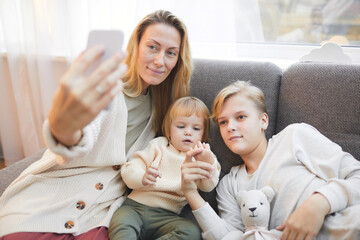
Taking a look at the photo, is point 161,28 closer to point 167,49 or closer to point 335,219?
point 167,49

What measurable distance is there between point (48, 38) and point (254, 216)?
1731 millimetres

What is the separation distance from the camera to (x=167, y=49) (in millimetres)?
1344

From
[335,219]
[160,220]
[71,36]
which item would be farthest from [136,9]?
[335,219]

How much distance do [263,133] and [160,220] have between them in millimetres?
547

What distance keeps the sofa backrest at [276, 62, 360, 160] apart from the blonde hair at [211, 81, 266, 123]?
0.13 meters

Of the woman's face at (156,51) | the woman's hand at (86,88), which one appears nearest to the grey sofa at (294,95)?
the woman's face at (156,51)

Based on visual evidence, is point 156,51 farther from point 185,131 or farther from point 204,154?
point 204,154

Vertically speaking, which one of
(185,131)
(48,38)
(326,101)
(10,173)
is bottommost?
(10,173)

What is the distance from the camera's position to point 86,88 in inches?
26.7

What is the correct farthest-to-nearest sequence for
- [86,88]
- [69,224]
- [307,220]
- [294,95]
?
[294,95] < [69,224] < [307,220] < [86,88]

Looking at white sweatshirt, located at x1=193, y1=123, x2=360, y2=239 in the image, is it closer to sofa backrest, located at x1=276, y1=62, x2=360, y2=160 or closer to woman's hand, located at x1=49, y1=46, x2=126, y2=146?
sofa backrest, located at x1=276, y1=62, x2=360, y2=160

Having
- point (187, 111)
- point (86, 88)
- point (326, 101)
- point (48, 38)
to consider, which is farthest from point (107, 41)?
point (48, 38)

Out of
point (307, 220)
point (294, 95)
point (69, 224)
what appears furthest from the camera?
point (294, 95)

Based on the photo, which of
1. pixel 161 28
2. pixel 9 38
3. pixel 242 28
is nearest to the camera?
pixel 161 28
